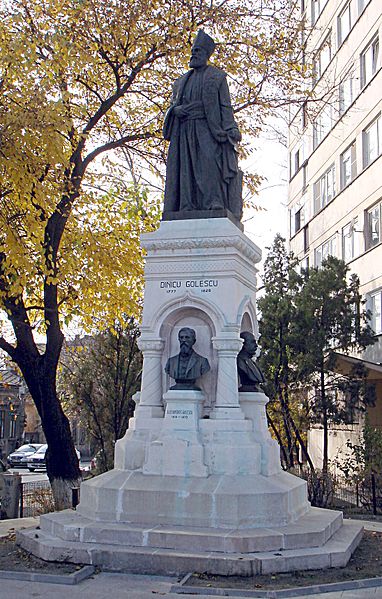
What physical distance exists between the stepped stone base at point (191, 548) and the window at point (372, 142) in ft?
63.0

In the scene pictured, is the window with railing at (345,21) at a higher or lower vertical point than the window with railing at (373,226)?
higher

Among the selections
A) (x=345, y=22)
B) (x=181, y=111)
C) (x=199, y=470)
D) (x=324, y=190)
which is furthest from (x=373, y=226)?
(x=199, y=470)

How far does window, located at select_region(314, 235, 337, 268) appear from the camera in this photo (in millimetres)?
31644

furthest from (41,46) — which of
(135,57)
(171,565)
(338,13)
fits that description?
(338,13)

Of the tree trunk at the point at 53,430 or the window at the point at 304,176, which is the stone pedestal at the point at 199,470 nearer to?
the tree trunk at the point at 53,430

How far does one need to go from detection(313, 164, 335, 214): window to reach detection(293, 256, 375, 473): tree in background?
10.7 meters

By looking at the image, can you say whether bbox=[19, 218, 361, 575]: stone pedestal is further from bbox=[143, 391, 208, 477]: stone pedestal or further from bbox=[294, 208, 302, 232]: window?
bbox=[294, 208, 302, 232]: window

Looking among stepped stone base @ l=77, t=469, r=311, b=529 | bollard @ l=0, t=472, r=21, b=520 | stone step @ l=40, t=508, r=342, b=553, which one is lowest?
bollard @ l=0, t=472, r=21, b=520

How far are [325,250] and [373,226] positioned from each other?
7192 mm

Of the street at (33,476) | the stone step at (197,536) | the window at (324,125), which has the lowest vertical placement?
the street at (33,476)

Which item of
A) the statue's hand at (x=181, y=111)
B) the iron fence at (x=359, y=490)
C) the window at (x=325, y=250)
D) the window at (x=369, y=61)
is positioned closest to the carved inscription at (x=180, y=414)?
the statue's hand at (x=181, y=111)

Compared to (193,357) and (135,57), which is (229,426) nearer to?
(193,357)

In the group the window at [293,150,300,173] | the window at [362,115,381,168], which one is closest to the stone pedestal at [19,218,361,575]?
the window at [362,115,381,168]

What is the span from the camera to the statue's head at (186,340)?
9.73 meters
